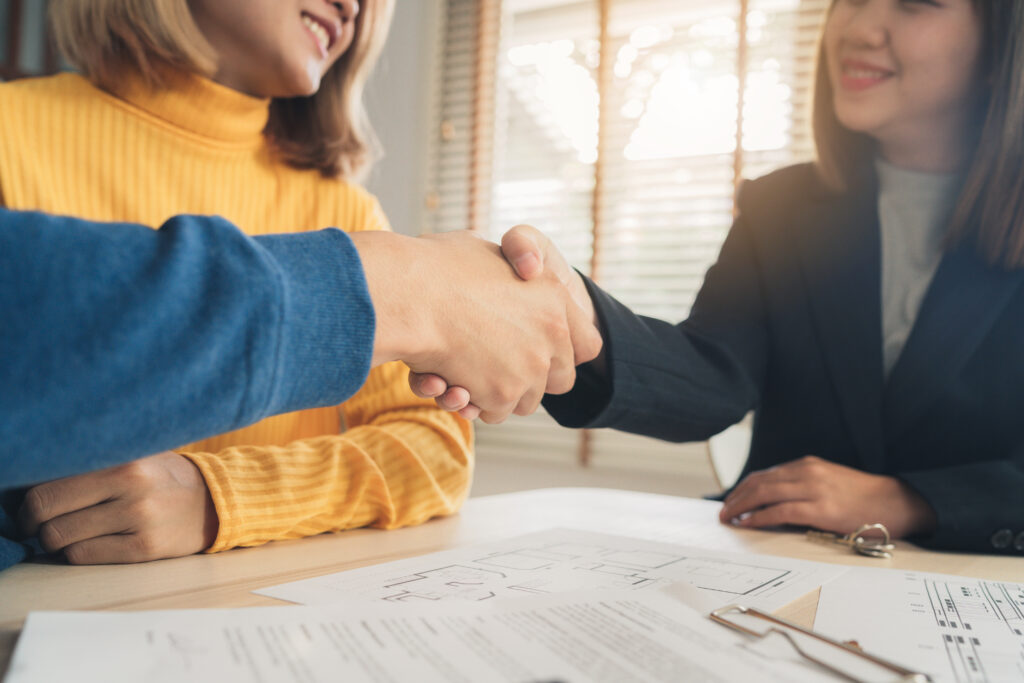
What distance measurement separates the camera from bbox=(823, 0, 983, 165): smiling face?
3.42 feet

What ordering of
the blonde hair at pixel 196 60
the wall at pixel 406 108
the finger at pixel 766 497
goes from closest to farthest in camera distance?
the finger at pixel 766 497 → the blonde hair at pixel 196 60 → the wall at pixel 406 108

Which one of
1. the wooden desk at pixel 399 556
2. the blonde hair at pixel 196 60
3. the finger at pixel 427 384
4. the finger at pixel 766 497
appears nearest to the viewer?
the wooden desk at pixel 399 556

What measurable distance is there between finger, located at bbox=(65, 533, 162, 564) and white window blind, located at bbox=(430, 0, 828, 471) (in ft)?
6.34

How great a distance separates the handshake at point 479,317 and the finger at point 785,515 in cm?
26

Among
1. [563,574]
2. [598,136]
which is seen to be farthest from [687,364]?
[598,136]

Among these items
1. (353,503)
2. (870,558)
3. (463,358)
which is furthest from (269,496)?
(870,558)

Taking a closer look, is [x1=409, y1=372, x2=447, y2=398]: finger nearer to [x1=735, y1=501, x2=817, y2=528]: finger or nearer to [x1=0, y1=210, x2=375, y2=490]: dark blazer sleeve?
[x1=0, y1=210, x2=375, y2=490]: dark blazer sleeve

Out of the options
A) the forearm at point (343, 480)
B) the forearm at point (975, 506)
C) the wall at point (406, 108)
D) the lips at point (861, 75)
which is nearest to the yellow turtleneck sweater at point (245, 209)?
the forearm at point (343, 480)

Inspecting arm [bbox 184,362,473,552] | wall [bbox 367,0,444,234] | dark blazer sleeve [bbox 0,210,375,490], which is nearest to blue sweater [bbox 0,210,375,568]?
dark blazer sleeve [bbox 0,210,375,490]

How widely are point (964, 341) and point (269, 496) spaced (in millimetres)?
841

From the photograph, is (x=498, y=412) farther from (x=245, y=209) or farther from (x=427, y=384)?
(x=245, y=209)

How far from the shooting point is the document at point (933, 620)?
421 millimetres

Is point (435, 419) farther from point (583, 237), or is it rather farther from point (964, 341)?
point (583, 237)

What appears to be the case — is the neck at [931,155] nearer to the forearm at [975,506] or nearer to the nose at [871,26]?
the nose at [871,26]
